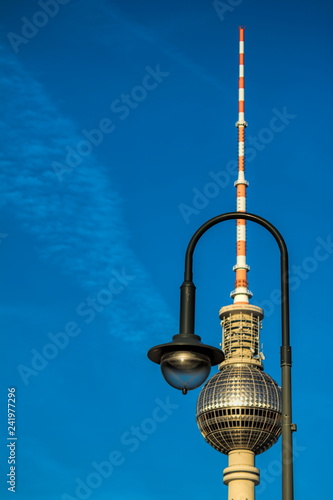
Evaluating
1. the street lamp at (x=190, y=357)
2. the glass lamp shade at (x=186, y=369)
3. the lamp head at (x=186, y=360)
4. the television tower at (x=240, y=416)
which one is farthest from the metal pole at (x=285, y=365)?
the television tower at (x=240, y=416)

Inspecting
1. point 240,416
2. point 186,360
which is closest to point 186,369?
point 186,360

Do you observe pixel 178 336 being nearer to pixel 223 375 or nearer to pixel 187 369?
pixel 187 369

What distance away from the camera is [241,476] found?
17862 centimetres

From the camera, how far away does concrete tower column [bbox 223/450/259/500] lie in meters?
178

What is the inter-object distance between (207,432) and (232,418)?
25.0 ft

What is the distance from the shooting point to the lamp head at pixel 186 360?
18.1 meters

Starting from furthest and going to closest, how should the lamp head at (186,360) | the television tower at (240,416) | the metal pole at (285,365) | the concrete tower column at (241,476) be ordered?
the television tower at (240,416)
the concrete tower column at (241,476)
the lamp head at (186,360)
the metal pole at (285,365)

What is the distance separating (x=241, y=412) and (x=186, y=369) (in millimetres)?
163868

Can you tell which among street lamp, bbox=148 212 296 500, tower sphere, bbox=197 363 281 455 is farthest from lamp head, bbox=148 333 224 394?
tower sphere, bbox=197 363 281 455

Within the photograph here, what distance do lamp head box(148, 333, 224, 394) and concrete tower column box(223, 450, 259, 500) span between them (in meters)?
165

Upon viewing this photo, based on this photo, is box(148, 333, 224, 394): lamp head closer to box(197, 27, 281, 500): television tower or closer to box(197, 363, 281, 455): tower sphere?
box(197, 27, 281, 500): television tower

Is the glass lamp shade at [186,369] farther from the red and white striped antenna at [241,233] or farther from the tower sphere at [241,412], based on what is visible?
the red and white striped antenna at [241,233]

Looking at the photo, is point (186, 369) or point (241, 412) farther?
point (241, 412)

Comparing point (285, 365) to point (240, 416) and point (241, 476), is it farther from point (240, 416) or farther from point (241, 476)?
point (241, 476)
